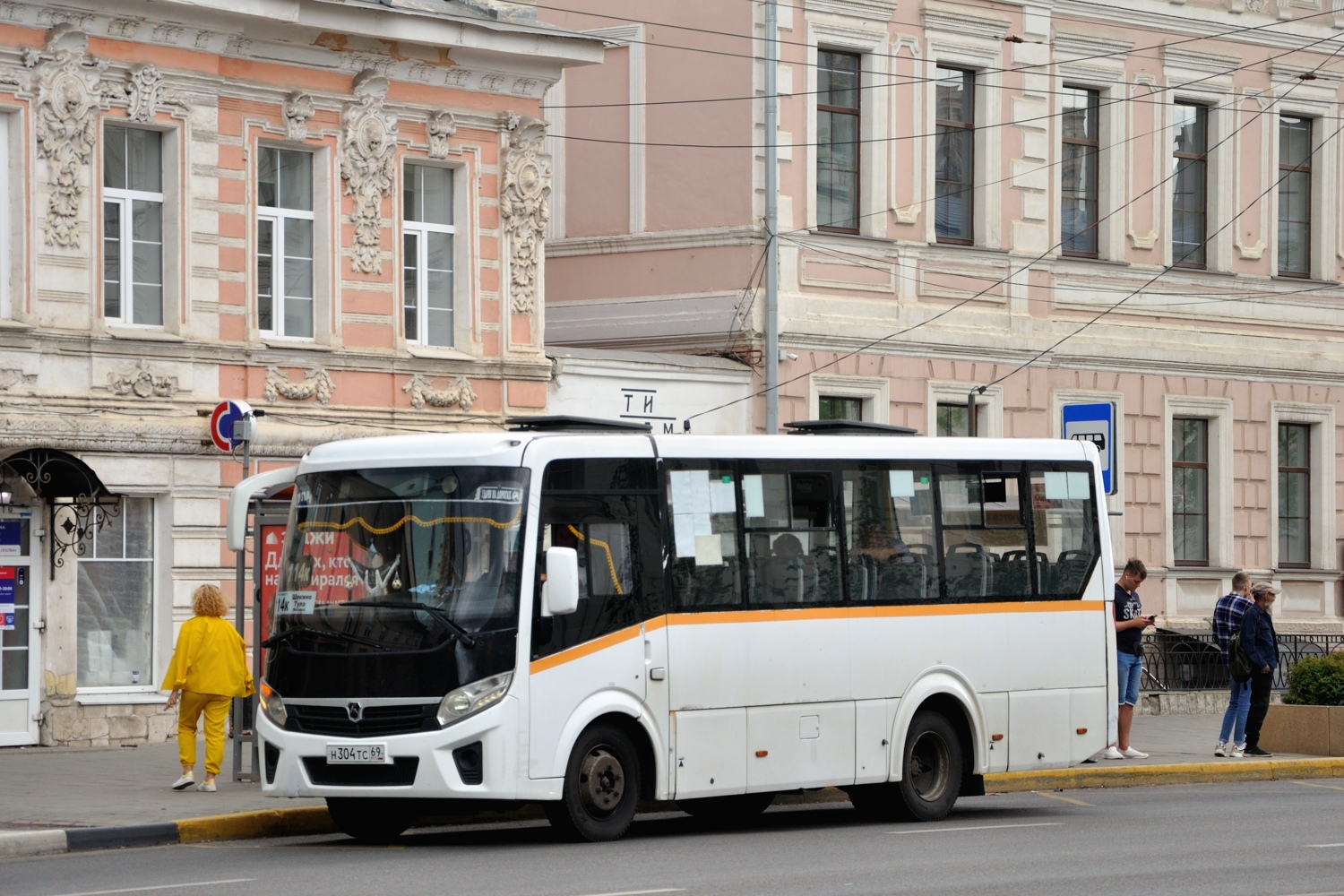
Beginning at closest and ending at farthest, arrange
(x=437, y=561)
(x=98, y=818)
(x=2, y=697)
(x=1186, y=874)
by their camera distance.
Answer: (x=1186, y=874), (x=437, y=561), (x=98, y=818), (x=2, y=697)

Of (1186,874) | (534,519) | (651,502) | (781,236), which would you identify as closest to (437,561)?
(534,519)

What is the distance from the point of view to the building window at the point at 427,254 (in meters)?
26.4

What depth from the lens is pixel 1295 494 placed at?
36.5m

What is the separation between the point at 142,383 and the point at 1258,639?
11445 millimetres

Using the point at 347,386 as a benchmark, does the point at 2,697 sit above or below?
below

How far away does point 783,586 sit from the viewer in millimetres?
16297

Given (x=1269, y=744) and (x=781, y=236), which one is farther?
(x=781, y=236)

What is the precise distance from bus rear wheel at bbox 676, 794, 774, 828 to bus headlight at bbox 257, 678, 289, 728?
3411 millimetres

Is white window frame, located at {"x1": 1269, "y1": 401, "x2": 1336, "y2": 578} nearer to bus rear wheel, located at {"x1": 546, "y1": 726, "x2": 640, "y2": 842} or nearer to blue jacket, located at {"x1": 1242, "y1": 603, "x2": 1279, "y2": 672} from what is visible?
blue jacket, located at {"x1": 1242, "y1": 603, "x2": 1279, "y2": 672}

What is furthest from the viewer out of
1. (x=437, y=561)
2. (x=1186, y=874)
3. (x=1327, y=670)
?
(x=1327, y=670)

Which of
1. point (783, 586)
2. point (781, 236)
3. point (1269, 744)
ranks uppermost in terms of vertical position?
point (781, 236)

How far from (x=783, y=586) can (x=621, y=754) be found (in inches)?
72.8

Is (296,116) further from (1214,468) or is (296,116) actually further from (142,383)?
(1214,468)

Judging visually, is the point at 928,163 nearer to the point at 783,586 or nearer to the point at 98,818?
the point at 783,586
